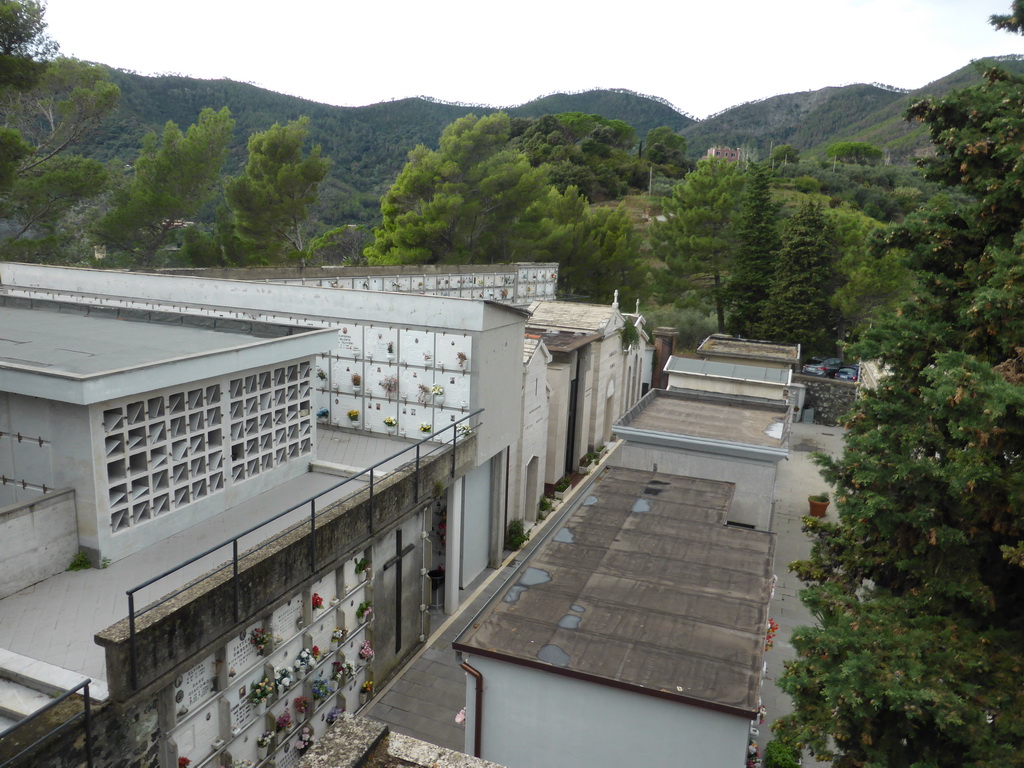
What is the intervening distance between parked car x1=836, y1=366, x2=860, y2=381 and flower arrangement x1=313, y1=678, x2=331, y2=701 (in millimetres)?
27026

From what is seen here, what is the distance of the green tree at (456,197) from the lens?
28516 mm

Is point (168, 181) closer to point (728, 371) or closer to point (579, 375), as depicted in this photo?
point (579, 375)

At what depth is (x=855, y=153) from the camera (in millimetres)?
77625

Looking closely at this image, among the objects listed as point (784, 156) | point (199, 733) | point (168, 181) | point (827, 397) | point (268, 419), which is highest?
point (784, 156)

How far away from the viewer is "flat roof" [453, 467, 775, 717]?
7.06m

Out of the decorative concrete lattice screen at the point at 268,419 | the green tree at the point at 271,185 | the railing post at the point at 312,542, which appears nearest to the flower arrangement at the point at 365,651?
the railing post at the point at 312,542

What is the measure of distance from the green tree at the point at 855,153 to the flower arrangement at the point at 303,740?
8293 centimetres

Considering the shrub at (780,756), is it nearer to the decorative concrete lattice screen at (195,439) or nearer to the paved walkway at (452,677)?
the paved walkway at (452,677)

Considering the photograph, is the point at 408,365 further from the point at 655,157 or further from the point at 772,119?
the point at 772,119

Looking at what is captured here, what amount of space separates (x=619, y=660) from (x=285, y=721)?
11.4 ft

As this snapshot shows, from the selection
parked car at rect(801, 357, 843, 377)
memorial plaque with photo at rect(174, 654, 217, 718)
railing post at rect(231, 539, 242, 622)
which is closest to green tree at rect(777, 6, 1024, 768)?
railing post at rect(231, 539, 242, 622)

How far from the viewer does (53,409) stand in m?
7.10

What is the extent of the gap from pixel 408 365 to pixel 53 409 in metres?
5.38

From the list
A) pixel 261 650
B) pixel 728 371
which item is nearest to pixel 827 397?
pixel 728 371
